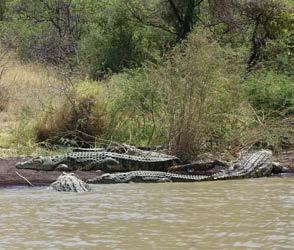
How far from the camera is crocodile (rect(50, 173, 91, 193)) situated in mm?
9180

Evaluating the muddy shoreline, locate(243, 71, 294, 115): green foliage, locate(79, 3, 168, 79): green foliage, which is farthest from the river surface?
locate(79, 3, 168, 79): green foliage

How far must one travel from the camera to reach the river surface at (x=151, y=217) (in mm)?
6066

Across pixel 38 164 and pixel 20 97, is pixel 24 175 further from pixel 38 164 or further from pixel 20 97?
pixel 20 97

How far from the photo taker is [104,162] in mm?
11148

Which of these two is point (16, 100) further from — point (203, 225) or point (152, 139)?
point (203, 225)

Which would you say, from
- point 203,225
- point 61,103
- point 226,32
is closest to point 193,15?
point 226,32

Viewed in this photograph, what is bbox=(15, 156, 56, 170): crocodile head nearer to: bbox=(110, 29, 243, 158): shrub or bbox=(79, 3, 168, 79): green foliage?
bbox=(110, 29, 243, 158): shrub

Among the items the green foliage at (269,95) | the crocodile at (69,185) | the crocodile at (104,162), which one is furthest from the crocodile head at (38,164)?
the green foliage at (269,95)

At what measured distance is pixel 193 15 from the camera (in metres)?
20.9

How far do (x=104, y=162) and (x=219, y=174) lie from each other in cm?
199

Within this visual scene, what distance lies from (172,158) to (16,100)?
263 inches

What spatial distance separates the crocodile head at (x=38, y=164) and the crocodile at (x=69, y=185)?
141 centimetres

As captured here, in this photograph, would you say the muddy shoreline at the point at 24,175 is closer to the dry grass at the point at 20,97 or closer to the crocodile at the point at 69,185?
the crocodile at the point at 69,185

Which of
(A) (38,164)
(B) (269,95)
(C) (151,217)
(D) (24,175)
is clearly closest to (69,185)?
(D) (24,175)
